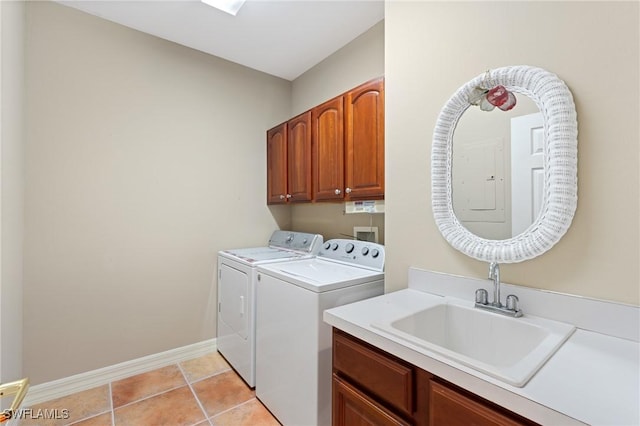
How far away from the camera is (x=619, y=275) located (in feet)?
2.93

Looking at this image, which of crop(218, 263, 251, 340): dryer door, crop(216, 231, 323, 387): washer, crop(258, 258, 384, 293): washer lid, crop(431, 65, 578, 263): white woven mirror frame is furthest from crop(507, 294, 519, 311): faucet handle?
crop(218, 263, 251, 340): dryer door

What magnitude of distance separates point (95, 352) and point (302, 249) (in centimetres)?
166

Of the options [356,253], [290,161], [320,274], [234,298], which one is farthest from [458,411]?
[290,161]

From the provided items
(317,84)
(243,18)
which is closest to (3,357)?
(243,18)

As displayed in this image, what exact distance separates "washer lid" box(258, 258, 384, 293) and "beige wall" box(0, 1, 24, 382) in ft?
4.11

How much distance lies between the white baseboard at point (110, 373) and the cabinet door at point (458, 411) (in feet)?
7.30

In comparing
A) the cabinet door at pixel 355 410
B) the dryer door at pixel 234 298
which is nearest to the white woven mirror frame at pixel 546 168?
the cabinet door at pixel 355 410

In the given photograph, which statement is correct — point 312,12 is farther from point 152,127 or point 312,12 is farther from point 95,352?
point 95,352

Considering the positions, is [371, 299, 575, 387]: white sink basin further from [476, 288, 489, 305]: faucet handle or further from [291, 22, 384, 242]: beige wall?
[291, 22, 384, 242]: beige wall

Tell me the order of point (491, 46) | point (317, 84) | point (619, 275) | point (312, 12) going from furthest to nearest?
point (317, 84), point (312, 12), point (491, 46), point (619, 275)

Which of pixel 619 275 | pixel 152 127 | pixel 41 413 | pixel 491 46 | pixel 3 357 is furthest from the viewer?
pixel 152 127

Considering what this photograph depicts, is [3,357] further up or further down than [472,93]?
further down

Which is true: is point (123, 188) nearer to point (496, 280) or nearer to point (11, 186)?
point (11, 186)

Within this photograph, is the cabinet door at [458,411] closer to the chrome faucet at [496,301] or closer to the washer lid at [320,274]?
the chrome faucet at [496,301]
